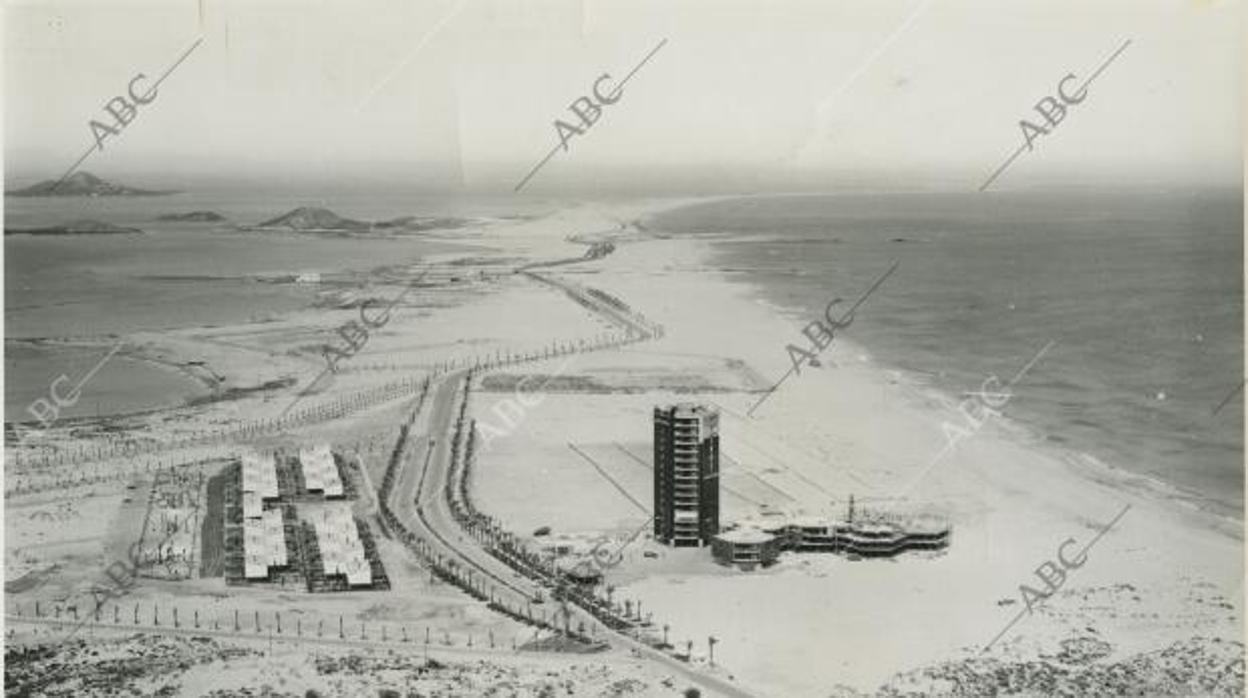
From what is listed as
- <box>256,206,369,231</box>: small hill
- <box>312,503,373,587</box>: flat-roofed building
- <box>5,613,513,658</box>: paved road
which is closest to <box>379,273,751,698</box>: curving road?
<box>312,503,373,587</box>: flat-roofed building

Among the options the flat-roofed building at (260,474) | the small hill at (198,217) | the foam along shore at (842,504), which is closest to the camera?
the foam along shore at (842,504)

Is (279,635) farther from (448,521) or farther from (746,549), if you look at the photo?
(746,549)

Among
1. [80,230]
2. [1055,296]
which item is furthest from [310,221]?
Result: [1055,296]

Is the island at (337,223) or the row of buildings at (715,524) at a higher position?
the island at (337,223)

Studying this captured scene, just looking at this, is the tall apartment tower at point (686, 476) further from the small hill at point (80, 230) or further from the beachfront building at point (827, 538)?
the small hill at point (80, 230)

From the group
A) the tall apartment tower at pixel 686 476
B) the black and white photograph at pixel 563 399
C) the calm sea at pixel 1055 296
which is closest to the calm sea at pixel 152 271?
the black and white photograph at pixel 563 399

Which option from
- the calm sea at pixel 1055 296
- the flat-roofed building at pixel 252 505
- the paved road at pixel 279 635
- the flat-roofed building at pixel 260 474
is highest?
the calm sea at pixel 1055 296

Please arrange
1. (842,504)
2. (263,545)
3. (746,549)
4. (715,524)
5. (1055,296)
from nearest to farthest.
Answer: (746,549)
(263,545)
(715,524)
(842,504)
(1055,296)

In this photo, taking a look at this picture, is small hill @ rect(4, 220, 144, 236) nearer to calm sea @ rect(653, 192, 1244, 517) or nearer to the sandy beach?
the sandy beach
